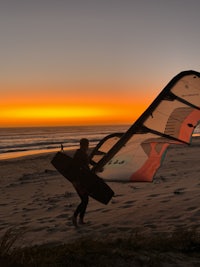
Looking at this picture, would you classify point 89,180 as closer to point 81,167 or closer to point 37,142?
point 81,167

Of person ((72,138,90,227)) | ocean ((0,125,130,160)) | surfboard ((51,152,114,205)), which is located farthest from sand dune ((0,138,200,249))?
ocean ((0,125,130,160))

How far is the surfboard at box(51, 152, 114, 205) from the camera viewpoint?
5.42 m

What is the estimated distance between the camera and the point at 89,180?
5582 mm

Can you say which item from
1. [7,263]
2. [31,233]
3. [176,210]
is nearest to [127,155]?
[176,210]

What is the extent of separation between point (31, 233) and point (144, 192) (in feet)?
13.3

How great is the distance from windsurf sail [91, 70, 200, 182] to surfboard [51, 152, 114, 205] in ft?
0.88

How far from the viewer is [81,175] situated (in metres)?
5.69

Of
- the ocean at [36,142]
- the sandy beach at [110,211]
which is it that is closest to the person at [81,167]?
the sandy beach at [110,211]

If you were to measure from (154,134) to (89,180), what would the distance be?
146cm

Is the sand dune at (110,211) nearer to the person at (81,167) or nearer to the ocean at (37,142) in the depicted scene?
the person at (81,167)

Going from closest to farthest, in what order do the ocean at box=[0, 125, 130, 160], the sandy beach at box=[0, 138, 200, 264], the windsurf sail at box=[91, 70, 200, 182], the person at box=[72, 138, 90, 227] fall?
the windsurf sail at box=[91, 70, 200, 182], the person at box=[72, 138, 90, 227], the sandy beach at box=[0, 138, 200, 264], the ocean at box=[0, 125, 130, 160]

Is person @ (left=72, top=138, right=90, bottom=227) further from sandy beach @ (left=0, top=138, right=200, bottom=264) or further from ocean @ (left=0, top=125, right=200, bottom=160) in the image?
ocean @ (left=0, top=125, right=200, bottom=160)

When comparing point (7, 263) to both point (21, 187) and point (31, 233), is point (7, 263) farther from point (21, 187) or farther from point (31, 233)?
point (21, 187)

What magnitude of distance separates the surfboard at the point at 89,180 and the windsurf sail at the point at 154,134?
0.88 ft
